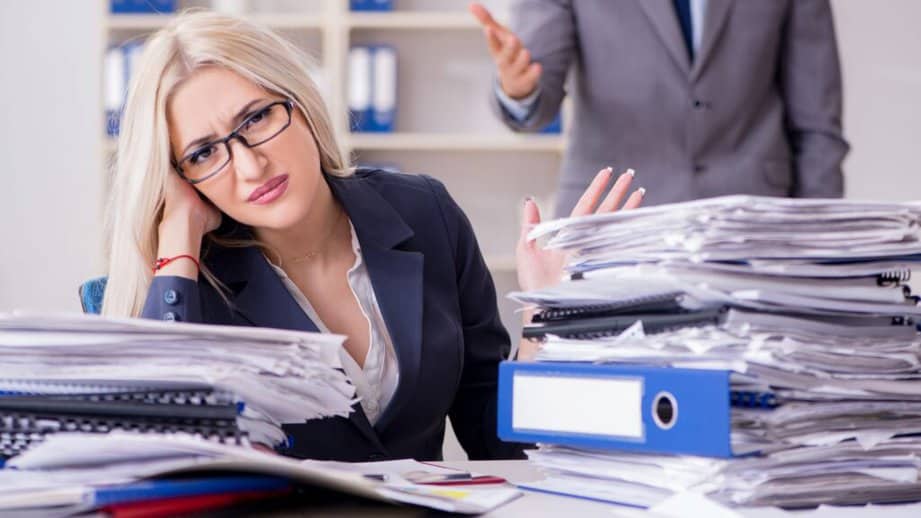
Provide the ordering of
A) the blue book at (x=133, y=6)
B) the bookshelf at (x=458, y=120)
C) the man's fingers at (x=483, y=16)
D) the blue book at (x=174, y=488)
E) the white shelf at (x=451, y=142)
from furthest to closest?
the bookshelf at (x=458, y=120) < the blue book at (x=133, y=6) < the white shelf at (x=451, y=142) < the man's fingers at (x=483, y=16) < the blue book at (x=174, y=488)

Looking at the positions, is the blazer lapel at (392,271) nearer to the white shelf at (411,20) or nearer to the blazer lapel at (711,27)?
the blazer lapel at (711,27)

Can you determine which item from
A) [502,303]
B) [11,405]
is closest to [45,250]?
[502,303]

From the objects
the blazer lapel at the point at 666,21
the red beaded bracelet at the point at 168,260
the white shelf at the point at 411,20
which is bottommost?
the red beaded bracelet at the point at 168,260

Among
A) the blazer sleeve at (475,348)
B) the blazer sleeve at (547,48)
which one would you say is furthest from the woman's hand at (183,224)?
the blazer sleeve at (547,48)

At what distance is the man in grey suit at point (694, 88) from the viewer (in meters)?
2.62

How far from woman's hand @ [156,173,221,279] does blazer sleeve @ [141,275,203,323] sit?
0.04 meters

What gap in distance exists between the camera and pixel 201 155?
1.50 m

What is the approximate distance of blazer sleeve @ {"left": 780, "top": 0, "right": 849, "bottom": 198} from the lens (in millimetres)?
2672

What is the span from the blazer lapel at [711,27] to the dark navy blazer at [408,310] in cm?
106

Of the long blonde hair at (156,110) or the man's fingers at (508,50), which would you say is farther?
the man's fingers at (508,50)

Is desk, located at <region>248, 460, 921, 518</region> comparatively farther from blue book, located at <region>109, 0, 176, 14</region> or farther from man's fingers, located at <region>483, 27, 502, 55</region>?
blue book, located at <region>109, 0, 176, 14</region>

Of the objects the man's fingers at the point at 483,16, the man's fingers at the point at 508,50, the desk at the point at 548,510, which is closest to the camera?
the desk at the point at 548,510

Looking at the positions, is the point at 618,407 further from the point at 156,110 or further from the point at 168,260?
the point at 156,110

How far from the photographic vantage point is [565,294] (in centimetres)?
99
